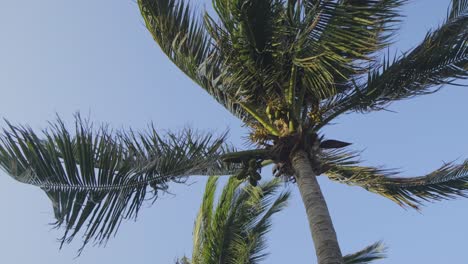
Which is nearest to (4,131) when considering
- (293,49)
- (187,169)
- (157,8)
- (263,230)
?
(187,169)

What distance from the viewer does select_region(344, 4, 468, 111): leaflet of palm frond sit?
23.0 ft

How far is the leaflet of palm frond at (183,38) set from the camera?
7.16 meters

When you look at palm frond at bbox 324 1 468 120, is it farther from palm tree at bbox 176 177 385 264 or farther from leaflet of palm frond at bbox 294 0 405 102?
palm tree at bbox 176 177 385 264

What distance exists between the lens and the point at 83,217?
549cm

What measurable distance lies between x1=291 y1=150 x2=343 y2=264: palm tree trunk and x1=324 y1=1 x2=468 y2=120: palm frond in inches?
40.4

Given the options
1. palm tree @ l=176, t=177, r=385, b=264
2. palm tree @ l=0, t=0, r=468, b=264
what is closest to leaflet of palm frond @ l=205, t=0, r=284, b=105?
palm tree @ l=0, t=0, r=468, b=264

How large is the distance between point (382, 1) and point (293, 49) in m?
1.17

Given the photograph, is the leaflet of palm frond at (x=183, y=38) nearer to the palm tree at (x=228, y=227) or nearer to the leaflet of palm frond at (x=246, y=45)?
the leaflet of palm frond at (x=246, y=45)

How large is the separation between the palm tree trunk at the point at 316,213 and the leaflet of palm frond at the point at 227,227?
2.13 meters

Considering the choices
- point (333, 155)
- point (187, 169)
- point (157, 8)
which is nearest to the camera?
point (187, 169)

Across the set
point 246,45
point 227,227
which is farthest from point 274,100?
point 227,227

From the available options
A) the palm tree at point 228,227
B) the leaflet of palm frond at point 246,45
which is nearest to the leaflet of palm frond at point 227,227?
the palm tree at point 228,227

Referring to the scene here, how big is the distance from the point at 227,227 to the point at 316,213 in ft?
10.2

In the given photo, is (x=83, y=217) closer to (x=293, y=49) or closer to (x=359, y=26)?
(x=293, y=49)
